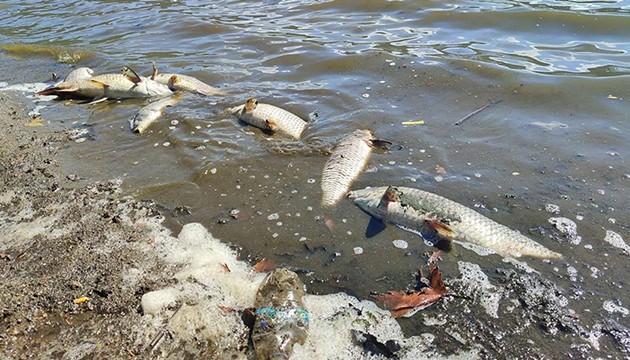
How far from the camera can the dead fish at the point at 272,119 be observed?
640cm

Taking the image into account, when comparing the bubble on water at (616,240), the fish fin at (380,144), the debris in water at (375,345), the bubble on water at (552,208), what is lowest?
the debris in water at (375,345)

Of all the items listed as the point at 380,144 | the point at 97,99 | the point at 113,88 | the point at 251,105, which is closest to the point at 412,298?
the point at 380,144

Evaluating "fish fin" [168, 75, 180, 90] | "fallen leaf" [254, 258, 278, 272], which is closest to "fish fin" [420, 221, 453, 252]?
"fallen leaf" [254, 258, 278, 272]

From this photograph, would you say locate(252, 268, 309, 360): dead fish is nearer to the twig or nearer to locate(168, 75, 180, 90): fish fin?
the twig

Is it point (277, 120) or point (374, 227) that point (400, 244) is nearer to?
point (374, 227)

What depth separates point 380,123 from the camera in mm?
6668

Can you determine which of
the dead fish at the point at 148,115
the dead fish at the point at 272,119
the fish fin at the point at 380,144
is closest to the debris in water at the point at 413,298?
the fish fin at the point at 380,144

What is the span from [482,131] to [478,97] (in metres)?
1.19

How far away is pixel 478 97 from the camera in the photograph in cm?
731

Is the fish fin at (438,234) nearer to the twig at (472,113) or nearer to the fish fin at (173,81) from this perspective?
the twig at (472,113)

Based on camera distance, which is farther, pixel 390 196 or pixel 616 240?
pixel 390 196

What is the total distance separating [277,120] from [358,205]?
215 cm

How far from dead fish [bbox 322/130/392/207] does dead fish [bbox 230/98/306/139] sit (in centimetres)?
78

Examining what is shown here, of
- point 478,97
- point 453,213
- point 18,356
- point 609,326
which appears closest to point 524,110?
point 478,97
